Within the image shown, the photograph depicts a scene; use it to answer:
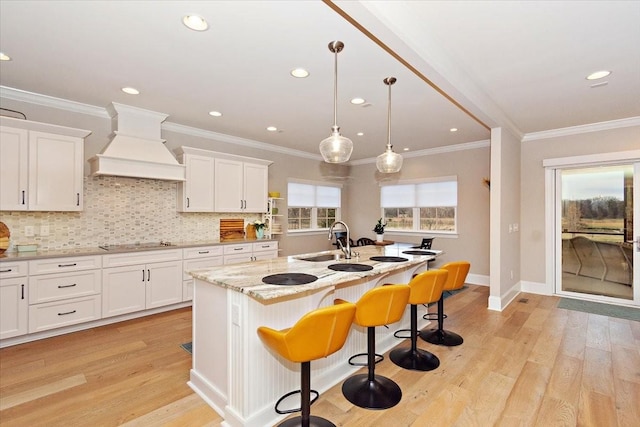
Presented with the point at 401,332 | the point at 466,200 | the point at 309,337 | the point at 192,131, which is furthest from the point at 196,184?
the point at 466,200

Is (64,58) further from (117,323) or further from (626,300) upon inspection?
(626,300)

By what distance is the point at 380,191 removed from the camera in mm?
7254

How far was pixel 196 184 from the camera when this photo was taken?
4.66 meters

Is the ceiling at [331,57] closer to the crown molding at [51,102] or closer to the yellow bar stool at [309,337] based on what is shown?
the crown molding at [51,102]

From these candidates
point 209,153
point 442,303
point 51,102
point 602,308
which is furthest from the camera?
point 209,153

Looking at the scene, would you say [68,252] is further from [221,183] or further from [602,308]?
[602,308]

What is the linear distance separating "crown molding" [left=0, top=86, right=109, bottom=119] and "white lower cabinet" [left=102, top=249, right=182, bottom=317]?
1.92 m

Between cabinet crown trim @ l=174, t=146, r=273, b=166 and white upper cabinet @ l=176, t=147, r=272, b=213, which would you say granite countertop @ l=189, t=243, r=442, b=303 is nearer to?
white upper cabinet @ l=176, t=147, r=272, b=213

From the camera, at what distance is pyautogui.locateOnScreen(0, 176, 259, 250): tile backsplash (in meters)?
3.64

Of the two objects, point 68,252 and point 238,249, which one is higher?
point 68,252

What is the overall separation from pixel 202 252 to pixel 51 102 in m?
2.58

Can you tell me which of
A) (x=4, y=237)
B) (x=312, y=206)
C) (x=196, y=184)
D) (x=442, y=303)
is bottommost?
(x=442, y=303)

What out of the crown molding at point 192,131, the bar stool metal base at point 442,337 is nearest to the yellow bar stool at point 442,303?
the bar stool metal base at point 442,337

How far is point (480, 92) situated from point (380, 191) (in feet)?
13.1
